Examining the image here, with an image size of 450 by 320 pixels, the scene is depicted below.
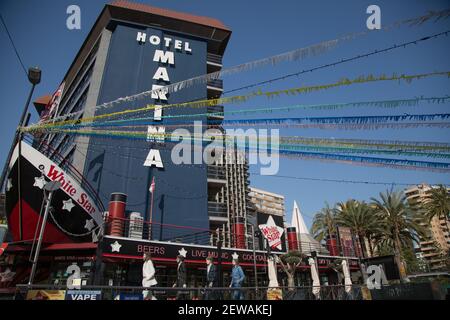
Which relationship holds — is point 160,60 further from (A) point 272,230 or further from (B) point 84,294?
(B) point 84,294

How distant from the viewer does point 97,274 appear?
14312mm

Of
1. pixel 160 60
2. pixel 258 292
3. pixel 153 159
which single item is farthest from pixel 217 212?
pixel 258 292

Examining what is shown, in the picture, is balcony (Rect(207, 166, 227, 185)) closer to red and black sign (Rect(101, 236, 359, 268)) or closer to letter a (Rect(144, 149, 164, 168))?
letter a (Rect(144, 149, 164, 168))

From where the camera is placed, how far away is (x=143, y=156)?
25.2 meters

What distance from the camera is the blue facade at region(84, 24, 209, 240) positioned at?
23781 millimetres

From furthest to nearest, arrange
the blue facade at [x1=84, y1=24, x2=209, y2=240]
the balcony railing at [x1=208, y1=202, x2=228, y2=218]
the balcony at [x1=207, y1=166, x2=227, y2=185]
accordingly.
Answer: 1. the balcony at [x1=207, y1=166, x2=227, y2=185]
2. the balcony railing at [x1=208, y1=202, x2=228, y2=218]
3. the blue facade at [x1=84, y1=24, x2=209, y2=240]

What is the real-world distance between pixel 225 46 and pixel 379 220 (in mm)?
26060

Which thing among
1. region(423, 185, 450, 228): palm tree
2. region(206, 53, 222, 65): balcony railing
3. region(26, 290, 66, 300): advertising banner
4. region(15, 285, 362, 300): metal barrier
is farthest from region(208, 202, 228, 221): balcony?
region(423, 185, 450, 228): palm tree

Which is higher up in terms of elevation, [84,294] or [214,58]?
[214,58]

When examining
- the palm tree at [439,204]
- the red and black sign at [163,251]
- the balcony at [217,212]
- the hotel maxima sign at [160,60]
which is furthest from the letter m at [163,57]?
the palm tree at [439,204]
